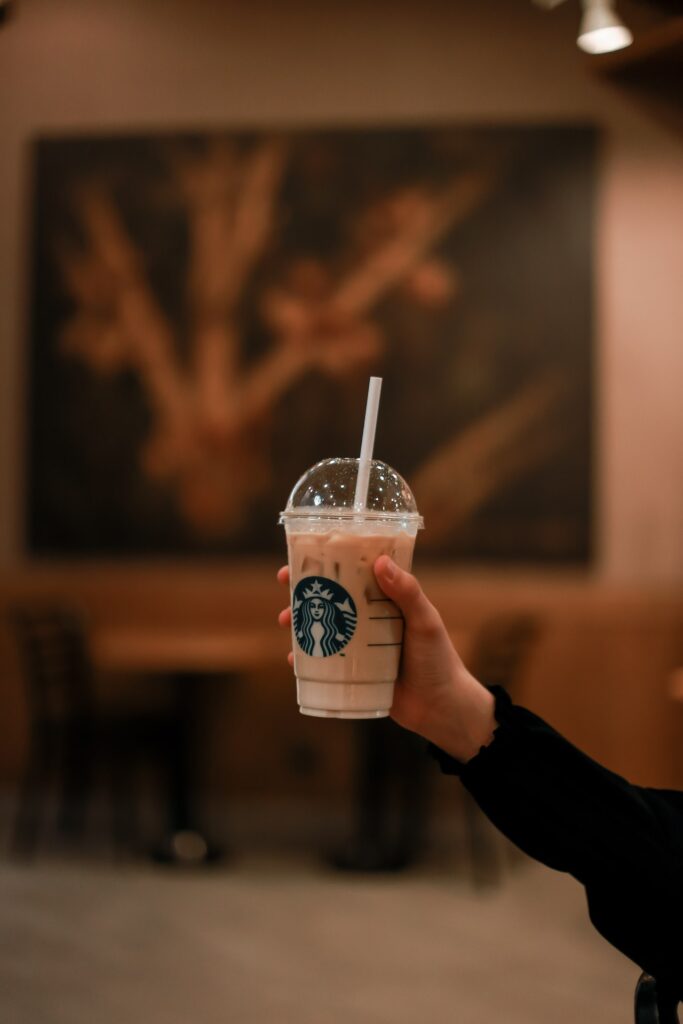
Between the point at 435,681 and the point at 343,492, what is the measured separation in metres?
0.31

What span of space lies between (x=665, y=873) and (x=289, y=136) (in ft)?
18.7

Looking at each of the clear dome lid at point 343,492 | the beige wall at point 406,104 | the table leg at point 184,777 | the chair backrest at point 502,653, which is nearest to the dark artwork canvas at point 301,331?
the beige wall at point 406,104

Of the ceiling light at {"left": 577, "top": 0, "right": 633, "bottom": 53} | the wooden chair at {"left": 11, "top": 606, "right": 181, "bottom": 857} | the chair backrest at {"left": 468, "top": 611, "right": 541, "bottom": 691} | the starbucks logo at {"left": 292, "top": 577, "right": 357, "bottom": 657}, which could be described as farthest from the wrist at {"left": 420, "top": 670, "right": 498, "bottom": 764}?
the wooden chair at {"left": 11, "top": 606, "right": 181, "bottom": 857}

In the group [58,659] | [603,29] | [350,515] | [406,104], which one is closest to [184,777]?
[58,659]

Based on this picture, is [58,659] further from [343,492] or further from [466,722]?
[466,722]

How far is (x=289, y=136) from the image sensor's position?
6352mm

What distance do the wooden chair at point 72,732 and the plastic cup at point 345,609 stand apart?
3963 millimetres

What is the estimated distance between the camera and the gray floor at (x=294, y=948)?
3.42m

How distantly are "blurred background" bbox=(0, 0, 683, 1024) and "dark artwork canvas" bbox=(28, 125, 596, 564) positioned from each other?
16 millimetres

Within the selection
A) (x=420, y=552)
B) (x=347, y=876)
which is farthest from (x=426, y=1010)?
(x=420, y=552)

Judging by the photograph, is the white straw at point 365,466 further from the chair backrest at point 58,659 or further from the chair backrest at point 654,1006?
the chair backrest at point 58,659

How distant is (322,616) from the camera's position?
1.33 m

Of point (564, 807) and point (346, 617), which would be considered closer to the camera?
point (564, 807)

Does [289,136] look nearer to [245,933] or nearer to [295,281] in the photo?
[295,281]
